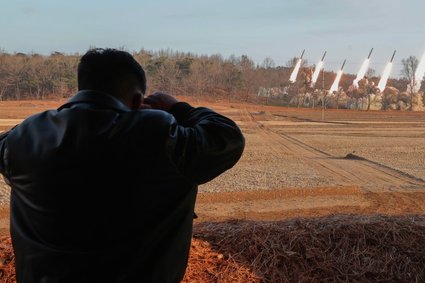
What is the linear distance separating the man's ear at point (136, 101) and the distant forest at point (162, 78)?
185 ft

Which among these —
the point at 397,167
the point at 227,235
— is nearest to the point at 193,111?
the point at 227,235

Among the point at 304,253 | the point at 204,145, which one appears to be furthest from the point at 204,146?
the point at 304,253

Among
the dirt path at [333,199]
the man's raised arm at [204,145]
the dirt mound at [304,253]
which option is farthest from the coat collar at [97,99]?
the dirt path at [333,199]

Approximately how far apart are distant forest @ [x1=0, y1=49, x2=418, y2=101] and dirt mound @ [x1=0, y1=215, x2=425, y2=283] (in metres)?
54.7

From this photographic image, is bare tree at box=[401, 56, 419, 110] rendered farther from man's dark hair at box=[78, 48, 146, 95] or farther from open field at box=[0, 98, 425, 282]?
man's dark hair at box=[78, 48, 146, 95]

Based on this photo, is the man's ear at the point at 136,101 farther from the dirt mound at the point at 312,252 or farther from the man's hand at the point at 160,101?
the dirt mound at the point at 312,252

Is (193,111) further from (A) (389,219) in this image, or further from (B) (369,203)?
(B) (369,203)

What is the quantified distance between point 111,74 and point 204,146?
46 cm

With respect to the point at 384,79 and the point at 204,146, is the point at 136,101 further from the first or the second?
the point at 384,79

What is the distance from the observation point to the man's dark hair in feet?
5.80

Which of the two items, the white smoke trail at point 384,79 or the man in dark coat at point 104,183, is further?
the white smoke trail at point 384,79

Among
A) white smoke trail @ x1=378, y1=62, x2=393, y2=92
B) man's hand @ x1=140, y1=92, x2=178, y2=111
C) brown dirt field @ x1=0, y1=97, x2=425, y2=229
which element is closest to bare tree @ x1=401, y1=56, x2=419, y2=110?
white smoke trail @ x1=378, y1=62, x2=393, y2=92

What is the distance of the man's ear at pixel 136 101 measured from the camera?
1.85 m

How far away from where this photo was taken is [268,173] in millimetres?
18203
